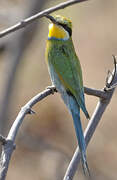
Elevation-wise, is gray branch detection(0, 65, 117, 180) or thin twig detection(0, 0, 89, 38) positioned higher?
thin twig detection(0, 0, 89, 38)

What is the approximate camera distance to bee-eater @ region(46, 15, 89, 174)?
9.38ft

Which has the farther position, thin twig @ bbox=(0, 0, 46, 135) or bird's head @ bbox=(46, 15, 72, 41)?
thin twig @ bbox=(0, 0, 46, 135)

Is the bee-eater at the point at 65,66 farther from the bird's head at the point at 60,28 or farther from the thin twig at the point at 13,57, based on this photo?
the thin twig at the point at 13,57

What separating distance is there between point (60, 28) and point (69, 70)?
278mm

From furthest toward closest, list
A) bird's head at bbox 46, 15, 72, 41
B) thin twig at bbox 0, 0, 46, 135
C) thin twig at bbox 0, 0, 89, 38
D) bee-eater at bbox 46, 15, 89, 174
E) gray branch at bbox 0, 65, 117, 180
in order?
1. thin twig at bbox 0, 0, 46, 135
2. bird's head at bbox 46, 15, 72, 41
3. bee-eater at bbox 46, 15, 89, 174
4. gray branch at bbox 0, 65, 117, 180
5. thin twig at bbox 0, 0, 89, 38

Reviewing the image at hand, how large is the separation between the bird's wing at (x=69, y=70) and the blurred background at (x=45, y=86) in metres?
1.06

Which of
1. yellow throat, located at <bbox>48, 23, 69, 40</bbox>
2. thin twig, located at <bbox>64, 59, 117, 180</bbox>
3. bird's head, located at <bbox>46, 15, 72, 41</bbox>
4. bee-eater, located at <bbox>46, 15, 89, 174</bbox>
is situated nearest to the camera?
thin twig, located at <bbox>64, 59, 117, 180</bbox>

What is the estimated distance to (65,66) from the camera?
3100mm


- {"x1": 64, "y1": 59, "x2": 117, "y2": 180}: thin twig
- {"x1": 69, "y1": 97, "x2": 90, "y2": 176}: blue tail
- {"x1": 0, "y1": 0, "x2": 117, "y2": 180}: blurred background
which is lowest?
{"x1": 0, "y1": 0, "x2": 117, "y2": 180}: blurred background

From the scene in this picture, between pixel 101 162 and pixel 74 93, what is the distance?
349 cm

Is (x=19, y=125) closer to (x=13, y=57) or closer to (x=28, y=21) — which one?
(x=28, y=21)

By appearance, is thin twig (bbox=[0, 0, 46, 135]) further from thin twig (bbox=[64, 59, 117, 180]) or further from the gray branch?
thin twig (bbox=[64, 59, 117, 180])

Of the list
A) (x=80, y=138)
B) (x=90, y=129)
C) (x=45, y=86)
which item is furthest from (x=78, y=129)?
(x=45, y=86)

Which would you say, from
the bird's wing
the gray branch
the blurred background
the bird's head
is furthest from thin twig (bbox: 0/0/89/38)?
the blurred background
